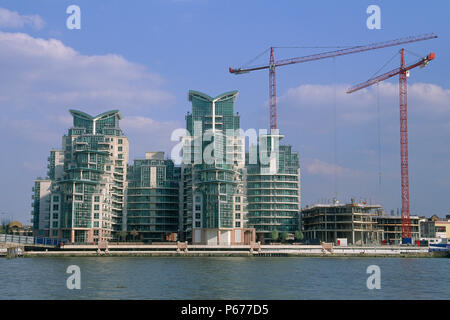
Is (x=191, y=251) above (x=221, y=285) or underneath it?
underneath

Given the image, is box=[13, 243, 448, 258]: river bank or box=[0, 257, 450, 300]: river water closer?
box=[0, 257, 450, 300]: river water

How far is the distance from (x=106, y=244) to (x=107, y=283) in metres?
108

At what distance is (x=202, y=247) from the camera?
197 meters

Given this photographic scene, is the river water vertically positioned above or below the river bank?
above

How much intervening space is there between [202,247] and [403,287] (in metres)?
118

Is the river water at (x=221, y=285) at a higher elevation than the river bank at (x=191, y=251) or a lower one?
higher

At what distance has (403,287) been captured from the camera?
8562 cm

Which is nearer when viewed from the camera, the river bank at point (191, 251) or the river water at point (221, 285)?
the river water at point (221, 285)

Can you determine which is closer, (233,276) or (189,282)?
(189,282)

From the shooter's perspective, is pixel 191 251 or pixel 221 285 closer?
pixel 221 285
